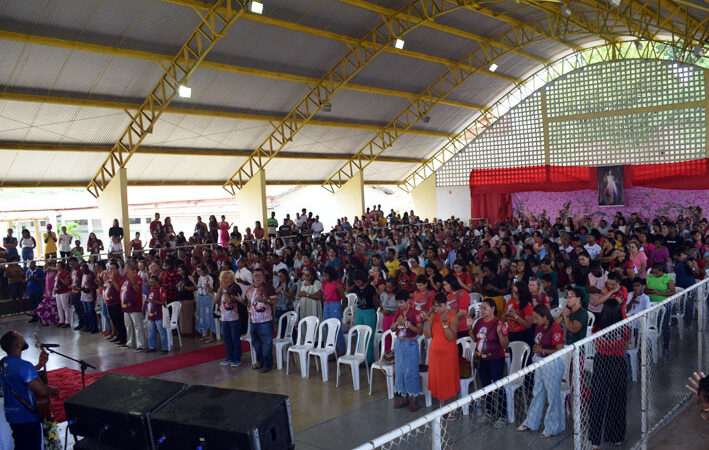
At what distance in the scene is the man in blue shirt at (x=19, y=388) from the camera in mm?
4371

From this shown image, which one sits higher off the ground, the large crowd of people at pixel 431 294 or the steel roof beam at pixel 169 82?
the steel roof beam at pixel 169 82

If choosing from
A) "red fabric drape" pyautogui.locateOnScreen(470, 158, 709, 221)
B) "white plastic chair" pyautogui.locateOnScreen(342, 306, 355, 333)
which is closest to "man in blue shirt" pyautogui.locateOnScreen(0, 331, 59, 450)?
"white plastic chair" pyautogui.locateOnScreen(342, 306, 355, 333)

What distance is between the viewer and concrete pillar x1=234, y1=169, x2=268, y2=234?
801 inches

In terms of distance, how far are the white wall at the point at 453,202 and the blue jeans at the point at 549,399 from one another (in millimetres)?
19656

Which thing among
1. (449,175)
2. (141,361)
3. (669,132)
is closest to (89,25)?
(141,361)

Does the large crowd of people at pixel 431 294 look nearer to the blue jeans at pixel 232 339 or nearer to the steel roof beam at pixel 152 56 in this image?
the blue jeans at pixel 232 339

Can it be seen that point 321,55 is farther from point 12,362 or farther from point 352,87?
point 12,362

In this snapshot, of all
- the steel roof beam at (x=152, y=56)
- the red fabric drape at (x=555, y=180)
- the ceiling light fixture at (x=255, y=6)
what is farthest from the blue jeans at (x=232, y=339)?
the red fabric drape at (x=555, y=180)

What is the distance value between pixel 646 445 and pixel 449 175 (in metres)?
21.4

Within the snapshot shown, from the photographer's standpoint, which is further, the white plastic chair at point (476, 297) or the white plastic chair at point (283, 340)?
the white plastic chair at point (476, 297)

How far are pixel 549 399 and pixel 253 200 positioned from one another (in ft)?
54.3

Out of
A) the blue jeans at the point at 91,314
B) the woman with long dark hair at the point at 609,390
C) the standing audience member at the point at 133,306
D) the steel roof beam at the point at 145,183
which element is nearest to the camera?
the woman with long dark hair at the point at 609,390

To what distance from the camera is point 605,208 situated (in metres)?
20.6

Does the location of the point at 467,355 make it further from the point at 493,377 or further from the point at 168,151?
the point at 168,151
